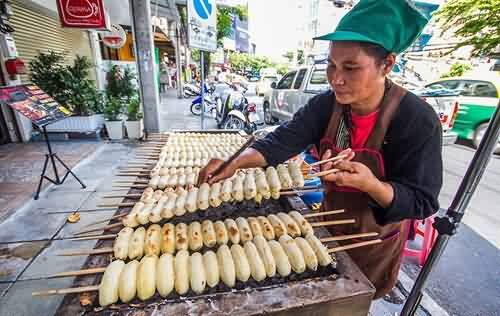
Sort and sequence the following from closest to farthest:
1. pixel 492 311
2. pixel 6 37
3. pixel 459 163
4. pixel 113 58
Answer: pixel 492 311 → pixel 6 37 → pixel 459 163 → pixel 113 58

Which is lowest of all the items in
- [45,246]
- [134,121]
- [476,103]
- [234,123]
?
[45,246]

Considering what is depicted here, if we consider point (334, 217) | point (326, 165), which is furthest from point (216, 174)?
point (334, 217)

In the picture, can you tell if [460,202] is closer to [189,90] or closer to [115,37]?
[115,37]

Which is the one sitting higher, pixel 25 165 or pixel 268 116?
pixel 268 116

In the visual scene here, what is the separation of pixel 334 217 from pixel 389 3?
136 cm

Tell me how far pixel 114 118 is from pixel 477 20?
44.7ft

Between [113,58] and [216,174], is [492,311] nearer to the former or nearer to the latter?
[216,174]

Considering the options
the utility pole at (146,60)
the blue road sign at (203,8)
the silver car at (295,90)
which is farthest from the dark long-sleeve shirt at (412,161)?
the utility pole at (146,60)

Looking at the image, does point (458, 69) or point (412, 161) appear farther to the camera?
point (458, 69)

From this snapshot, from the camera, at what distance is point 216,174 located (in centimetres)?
183

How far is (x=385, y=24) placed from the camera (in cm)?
126

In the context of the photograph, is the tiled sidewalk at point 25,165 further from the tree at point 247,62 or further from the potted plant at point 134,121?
the tree at point 247,62

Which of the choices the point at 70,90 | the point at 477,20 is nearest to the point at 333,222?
the point at 70,90

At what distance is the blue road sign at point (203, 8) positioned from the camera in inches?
→ 189
